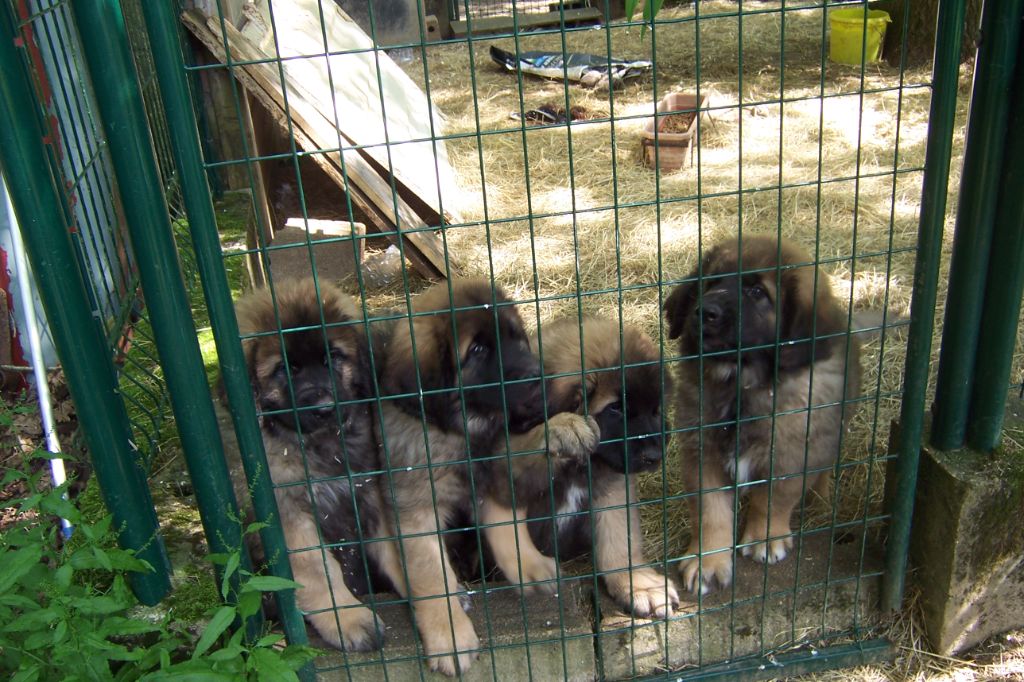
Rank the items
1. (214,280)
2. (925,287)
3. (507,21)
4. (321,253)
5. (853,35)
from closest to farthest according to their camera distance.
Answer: (214,280) → (925,287) → (321,253) → (853,35) → (507,21)

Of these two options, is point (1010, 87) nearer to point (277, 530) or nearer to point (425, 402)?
point (425, 402)

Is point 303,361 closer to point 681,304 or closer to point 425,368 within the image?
point 425,368

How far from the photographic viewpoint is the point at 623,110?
9562 millimetres

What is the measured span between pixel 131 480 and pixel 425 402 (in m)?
0.97

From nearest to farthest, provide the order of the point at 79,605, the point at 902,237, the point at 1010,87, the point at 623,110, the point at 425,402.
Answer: the point at 79,605
the point at 1010,87
the point at 425,402
the point at 902,237
the point at 623,110

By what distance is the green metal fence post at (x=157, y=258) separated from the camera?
2326 millimetres

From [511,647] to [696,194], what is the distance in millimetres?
2190

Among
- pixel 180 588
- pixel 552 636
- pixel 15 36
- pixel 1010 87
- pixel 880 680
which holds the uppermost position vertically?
pixel 15 36

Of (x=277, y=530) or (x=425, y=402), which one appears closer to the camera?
→ (x=277, y=530)

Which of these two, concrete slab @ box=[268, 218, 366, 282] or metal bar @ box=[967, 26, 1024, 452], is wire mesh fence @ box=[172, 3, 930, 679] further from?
concrete slab @ box=[268, 218, 366, 282]

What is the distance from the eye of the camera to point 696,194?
13.8ft

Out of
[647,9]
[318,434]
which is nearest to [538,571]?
[318,434]

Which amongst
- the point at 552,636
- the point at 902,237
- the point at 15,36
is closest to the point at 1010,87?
the point at 552,636

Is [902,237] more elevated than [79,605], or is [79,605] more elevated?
[79,605]
